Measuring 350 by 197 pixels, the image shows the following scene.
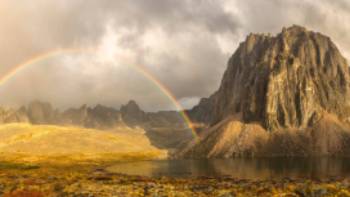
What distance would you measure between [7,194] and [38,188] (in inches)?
308

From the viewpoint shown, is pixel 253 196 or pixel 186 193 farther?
pixel 186 193

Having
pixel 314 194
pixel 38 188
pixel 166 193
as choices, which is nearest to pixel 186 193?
pixel 166 193

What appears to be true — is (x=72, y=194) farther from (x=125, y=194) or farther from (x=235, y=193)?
(x=235, y=193)

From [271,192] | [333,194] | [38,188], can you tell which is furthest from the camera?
[38,188]

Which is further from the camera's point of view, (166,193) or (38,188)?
(38,188)

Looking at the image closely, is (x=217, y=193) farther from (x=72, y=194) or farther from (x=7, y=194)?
(x=7, y=194)

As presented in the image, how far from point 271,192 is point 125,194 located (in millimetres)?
26756

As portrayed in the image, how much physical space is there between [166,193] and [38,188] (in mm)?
26717

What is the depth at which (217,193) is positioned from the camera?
6041cm

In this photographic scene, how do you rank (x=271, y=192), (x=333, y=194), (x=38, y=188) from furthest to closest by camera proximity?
1. (x=38, y=188)
2. (x=271, y=192)
3. (x=333, y=194)

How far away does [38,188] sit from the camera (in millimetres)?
65375

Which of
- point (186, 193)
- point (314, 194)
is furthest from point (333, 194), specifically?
point (186, 193)

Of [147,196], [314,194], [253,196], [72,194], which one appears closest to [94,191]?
[72,194]

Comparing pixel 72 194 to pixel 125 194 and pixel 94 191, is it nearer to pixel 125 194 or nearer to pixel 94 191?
pixel 94 191
